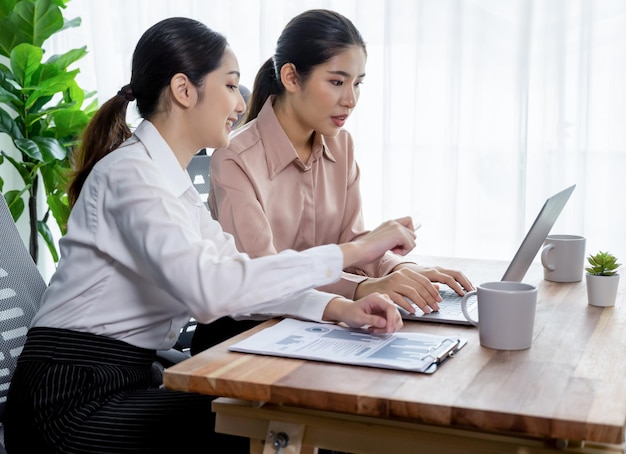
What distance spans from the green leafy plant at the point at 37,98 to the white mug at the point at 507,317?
94.3 inches

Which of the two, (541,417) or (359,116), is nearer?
(541,417)

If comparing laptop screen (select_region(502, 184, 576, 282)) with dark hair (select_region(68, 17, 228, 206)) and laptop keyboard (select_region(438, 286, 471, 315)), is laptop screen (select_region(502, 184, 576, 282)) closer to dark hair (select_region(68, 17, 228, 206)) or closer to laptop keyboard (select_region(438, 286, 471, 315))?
laptop keyboard (select_region(438, 286, 471, 315))

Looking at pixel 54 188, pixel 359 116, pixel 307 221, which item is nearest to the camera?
pixel 307 221

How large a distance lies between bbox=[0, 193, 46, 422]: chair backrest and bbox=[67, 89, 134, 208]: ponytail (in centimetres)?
13

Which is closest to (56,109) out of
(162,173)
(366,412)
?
(162,173)

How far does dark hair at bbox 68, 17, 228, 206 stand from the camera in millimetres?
1583

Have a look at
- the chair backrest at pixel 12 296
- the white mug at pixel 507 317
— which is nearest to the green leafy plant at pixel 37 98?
the chair backrest at pixel 12 296

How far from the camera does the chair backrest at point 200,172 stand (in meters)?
2.31

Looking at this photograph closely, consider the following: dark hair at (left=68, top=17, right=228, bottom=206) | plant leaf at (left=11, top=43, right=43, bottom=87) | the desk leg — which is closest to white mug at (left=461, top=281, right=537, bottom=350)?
the desk leg

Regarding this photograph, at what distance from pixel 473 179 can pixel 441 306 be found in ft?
5.88

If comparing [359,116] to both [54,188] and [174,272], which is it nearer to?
[54,188]

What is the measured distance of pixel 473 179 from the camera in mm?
3303

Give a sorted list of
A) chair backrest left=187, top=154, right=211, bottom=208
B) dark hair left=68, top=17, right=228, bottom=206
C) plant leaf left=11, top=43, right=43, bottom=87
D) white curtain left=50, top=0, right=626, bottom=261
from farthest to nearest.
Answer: plant leaf left=11, top=43, right=43, bottom=87 → white curtain left=50, top=0, right=626, bottom=261 → chair backrest left=187, top=154, right=211, bottom=208 → dark hair left=68, top=17, right=228, bottom=206

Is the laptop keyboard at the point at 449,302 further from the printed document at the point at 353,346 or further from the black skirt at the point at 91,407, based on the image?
the black skirt at the point at 91,407
